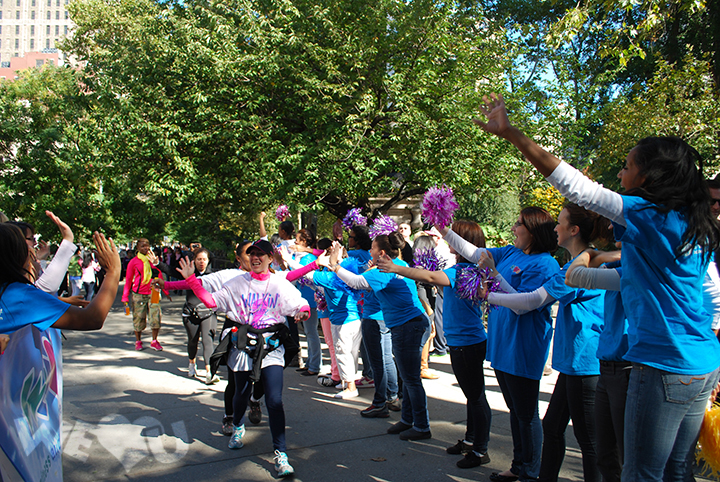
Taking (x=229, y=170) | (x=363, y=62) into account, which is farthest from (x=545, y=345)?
(x=229, y=170)

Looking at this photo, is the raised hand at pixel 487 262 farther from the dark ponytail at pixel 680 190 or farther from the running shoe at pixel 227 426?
the running shoe at pixel 227 426

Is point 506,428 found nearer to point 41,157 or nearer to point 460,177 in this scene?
point 460,177

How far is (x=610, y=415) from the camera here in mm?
2900

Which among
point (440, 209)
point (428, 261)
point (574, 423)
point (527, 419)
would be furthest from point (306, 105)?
point (574, 423)

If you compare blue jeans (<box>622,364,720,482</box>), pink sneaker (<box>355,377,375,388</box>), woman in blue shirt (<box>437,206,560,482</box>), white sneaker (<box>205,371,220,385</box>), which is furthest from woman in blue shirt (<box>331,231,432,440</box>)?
white sneaker (<box>205,371,220,385</box>)

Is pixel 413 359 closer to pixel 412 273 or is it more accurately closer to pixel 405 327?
pixel 405 327

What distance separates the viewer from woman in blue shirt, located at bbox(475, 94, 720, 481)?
6.98ft

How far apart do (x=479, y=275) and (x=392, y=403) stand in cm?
258

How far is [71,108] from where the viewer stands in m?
24.3

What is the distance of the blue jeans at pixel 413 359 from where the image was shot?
4906mm

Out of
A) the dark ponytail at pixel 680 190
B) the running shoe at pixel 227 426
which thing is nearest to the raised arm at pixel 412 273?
the dark ponytail at pixel 680 190

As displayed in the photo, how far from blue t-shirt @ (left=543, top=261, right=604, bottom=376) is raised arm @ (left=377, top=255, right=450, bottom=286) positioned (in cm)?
83

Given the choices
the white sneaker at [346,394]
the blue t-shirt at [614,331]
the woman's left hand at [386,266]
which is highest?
the woman's left hand at [386,266]

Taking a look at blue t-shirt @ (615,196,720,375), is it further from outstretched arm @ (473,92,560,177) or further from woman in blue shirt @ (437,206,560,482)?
woman in blue shirt @ (437,206,560,482)
